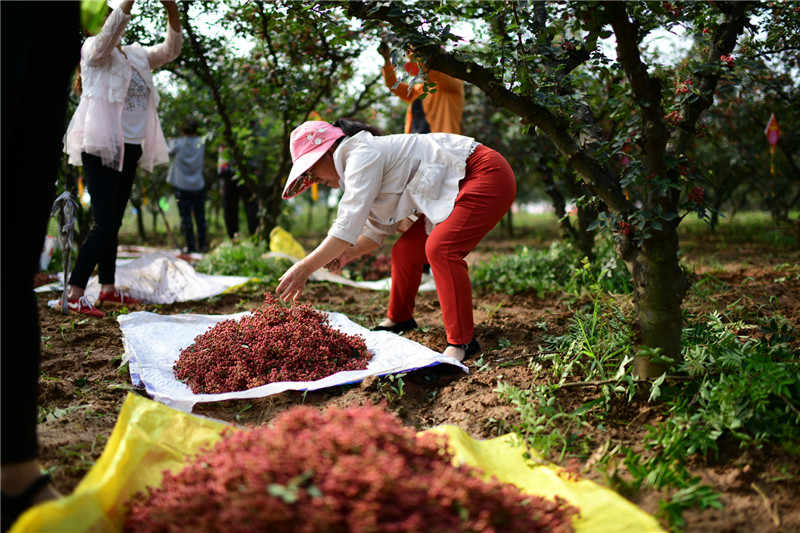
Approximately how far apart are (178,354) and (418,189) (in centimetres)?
152

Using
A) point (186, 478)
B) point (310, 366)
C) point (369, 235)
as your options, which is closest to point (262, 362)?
point (310, 366)

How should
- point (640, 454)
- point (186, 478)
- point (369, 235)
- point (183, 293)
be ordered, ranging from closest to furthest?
point (186, 478)
point (640, 454)
point (369, 235)
point (183, 293)

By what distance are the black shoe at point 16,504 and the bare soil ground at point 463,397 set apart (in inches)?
11.6

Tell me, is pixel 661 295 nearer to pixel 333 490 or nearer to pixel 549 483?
pixel 549 483

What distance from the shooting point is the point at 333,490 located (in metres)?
1.17

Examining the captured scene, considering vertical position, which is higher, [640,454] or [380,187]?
[380,187]

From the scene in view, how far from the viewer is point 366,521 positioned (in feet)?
3.65

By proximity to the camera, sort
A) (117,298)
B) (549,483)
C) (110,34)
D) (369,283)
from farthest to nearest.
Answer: (369,283), (117,298), (110,34), (549,483)

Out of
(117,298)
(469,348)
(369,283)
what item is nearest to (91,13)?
(469,348)

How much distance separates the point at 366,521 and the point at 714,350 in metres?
1.71

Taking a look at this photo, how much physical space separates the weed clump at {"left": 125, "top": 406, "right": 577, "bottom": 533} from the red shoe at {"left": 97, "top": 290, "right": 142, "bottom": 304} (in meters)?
3.04

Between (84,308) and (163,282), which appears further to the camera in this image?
(163,282)

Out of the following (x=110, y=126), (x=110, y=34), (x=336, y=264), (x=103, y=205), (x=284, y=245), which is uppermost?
(x=110, y=34)

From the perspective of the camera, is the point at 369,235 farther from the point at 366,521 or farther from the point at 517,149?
the point at 517,149
